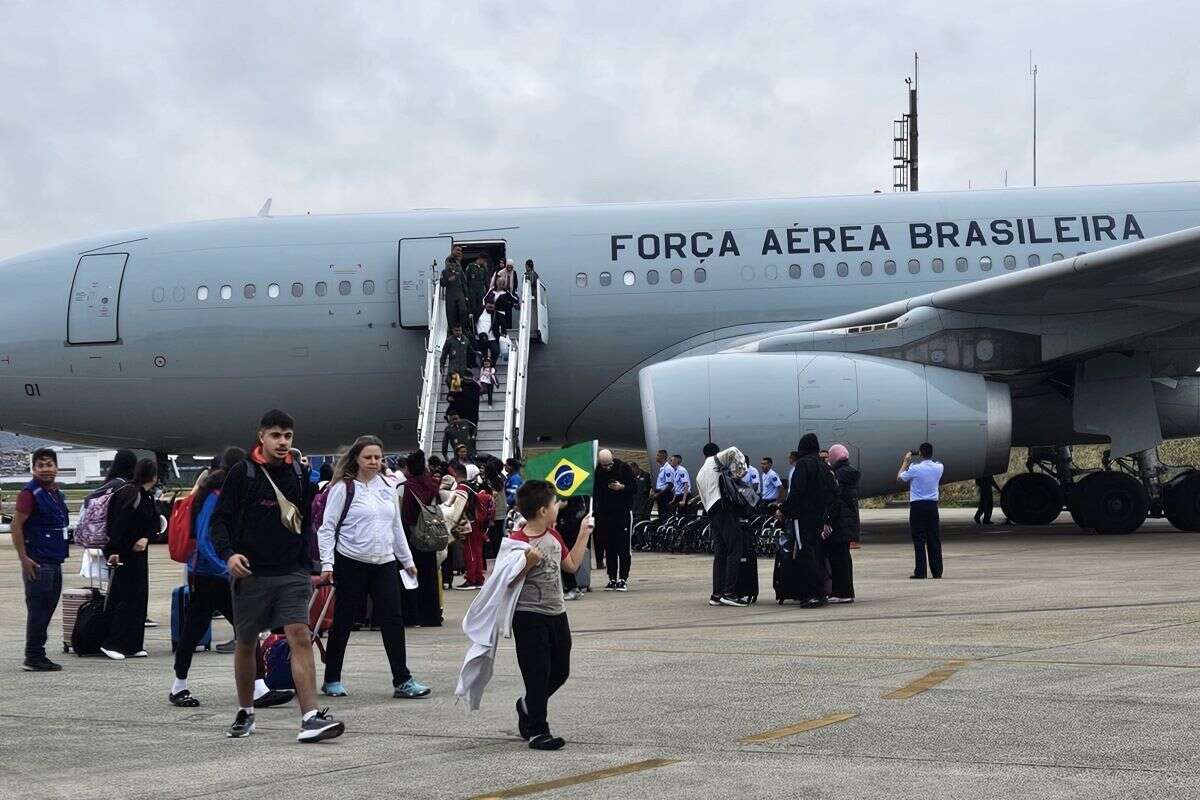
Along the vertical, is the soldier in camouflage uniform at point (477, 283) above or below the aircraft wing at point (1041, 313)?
above

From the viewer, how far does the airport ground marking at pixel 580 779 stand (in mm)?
5758

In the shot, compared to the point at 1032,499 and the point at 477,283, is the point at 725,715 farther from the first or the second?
the point at 1032,499

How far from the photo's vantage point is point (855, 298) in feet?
68.6

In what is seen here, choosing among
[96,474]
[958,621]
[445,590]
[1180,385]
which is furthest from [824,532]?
[96,474]

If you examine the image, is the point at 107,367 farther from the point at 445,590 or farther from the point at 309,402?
the point at 445,590

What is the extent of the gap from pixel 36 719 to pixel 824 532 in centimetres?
690

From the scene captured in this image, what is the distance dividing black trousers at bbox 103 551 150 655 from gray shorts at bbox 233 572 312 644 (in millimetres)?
3255

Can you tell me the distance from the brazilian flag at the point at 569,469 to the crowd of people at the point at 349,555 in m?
0.91

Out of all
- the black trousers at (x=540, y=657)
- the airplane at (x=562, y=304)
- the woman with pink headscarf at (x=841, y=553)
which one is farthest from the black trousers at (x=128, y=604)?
the airplane at (x=562, y=304)

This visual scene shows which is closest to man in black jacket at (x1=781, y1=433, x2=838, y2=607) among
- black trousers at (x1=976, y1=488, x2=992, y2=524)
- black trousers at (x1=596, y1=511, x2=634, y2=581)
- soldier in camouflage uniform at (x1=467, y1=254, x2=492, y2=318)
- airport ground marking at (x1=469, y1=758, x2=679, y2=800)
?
black trousers at (x1=596, y1=511, x2=634, y2=581)

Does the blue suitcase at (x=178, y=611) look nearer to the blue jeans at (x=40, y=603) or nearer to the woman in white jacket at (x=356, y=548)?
the blue jeans at (x=40, y=603)

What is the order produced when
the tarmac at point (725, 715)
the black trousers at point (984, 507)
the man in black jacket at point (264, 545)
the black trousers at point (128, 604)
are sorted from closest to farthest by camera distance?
the tarmac at point (725, 715), the man in black jacket at point (264, 545), the black trousers at point (128, 604), the black trousers at point (984, 507)

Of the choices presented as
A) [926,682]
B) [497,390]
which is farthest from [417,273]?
[926,682]

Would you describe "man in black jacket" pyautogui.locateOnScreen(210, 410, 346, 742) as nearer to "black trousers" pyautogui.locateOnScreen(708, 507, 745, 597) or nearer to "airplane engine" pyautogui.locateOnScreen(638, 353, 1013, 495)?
"black trousers" pyautogui.locateOnScreen(708, 507, 745, 597)
